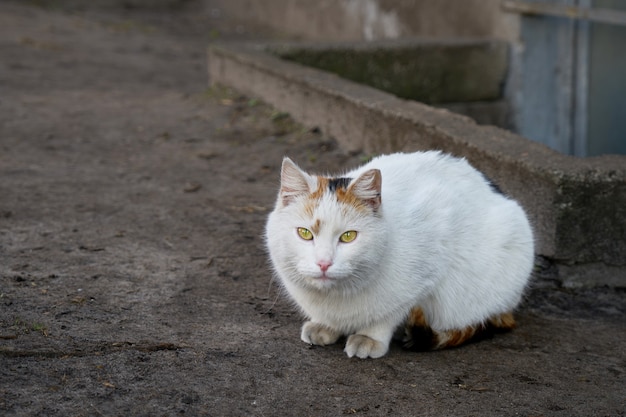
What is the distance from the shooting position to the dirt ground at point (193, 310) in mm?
2812

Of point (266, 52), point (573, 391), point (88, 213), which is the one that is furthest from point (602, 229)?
point (266, 52)

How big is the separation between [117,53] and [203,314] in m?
6.90

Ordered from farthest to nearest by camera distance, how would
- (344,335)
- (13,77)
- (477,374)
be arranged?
(13,77) < (344,335) < (477,374)

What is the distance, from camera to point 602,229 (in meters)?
3.83

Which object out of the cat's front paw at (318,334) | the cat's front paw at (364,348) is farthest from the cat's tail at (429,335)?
the cat's front paw at (318,334)

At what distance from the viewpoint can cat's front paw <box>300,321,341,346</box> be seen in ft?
10.5

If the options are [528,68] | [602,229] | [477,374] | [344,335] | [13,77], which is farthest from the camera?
[13,77]

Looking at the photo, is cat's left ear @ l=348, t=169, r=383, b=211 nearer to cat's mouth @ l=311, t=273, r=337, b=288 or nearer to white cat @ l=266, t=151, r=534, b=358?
white cat @ l=266, t=151, r=534, b=358

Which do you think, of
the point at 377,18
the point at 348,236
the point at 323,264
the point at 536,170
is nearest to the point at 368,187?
the point at 348,236

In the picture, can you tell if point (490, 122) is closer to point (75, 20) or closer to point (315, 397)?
point (315, 397)

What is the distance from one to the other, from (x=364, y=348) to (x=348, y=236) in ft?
1.49

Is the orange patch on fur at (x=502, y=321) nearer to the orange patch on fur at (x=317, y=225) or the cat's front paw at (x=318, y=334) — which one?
the cat's front paw at (x=318, y=334)

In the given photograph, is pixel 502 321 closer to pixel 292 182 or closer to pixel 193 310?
pixel 292 182

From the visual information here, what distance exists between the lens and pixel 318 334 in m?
3.22
